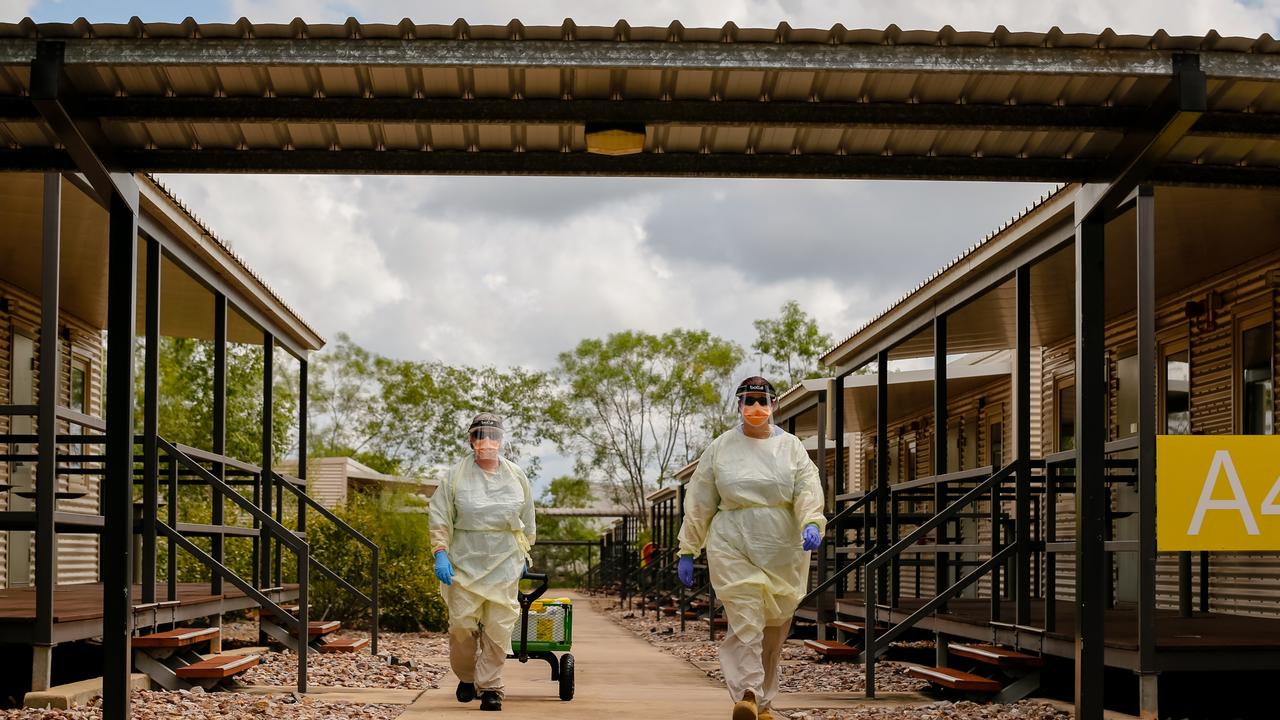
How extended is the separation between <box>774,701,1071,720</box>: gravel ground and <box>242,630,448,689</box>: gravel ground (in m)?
3.16

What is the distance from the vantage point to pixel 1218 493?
7.83m

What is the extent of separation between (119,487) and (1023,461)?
606 centimetres

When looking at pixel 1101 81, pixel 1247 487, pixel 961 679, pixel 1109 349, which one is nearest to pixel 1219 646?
pixel 1247 487

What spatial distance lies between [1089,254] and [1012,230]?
266 centimetres

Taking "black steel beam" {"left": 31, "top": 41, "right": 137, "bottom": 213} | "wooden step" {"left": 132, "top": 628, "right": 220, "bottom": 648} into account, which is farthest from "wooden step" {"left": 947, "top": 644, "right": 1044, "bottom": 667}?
"black steel beam" {"left": 31, "top": 41, "right": 137, "bottom": 213}

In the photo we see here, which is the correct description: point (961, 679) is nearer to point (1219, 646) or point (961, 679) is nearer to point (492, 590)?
point (1219, 646)

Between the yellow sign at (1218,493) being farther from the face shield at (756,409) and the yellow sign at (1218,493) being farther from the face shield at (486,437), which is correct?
the face shield at (486,437)

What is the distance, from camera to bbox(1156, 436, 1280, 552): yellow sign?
25.4 ft

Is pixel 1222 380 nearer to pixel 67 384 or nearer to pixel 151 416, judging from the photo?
pixel 151 416

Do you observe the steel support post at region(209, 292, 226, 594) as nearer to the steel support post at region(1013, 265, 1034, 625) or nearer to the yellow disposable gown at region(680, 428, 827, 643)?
the yellow disposable gown at region(680, 428, 827, 643)

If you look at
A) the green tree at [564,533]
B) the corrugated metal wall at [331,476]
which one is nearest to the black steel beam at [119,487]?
the corrugated metal wall at [331,476]

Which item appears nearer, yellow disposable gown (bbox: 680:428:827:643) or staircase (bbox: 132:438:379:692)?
yellow disposable gown (bbox: 680:428:827:643)

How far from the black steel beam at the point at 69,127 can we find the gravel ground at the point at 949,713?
478 centimetres

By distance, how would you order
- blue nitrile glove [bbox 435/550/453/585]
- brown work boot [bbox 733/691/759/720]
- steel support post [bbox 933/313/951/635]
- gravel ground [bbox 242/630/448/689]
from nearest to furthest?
brown work boot [bbox 733/691/759/720] < blue nitrile glove [bbox 435/550/453/585] < gravel ground [bbox 242/630/448/689] < steel support post [bbox 933/313/951/635]
